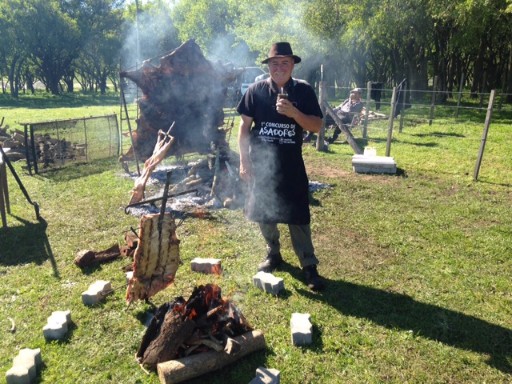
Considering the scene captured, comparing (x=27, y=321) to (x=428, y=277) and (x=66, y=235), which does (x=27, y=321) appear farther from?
(x=428, y=277)

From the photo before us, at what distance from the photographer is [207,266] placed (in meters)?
5.17

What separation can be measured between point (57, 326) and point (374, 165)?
7670 mm

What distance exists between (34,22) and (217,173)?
4513 centimetres

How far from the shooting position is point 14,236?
21.1 ft

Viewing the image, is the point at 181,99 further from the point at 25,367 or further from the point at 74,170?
the point at 25,367

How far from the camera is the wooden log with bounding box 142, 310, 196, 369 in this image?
3453 mm

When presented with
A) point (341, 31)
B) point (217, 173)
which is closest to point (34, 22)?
point (341, 31)

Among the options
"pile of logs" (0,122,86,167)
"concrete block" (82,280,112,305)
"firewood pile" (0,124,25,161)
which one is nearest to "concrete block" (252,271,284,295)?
"concrete block" (82,280,112,305)

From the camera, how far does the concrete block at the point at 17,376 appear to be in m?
3.32

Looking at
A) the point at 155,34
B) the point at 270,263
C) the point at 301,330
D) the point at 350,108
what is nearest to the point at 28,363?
the point at 301,330

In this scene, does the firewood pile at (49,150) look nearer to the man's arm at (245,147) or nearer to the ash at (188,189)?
the ash at (188,189)

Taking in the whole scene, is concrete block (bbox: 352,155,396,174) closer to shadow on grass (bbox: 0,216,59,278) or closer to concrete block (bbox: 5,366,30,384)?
shadow on grass (bbox: 0,216,59,278)

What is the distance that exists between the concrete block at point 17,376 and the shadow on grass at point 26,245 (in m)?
1.97

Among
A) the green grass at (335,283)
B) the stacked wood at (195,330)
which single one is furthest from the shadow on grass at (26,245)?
the stacked wood at (195,330)
